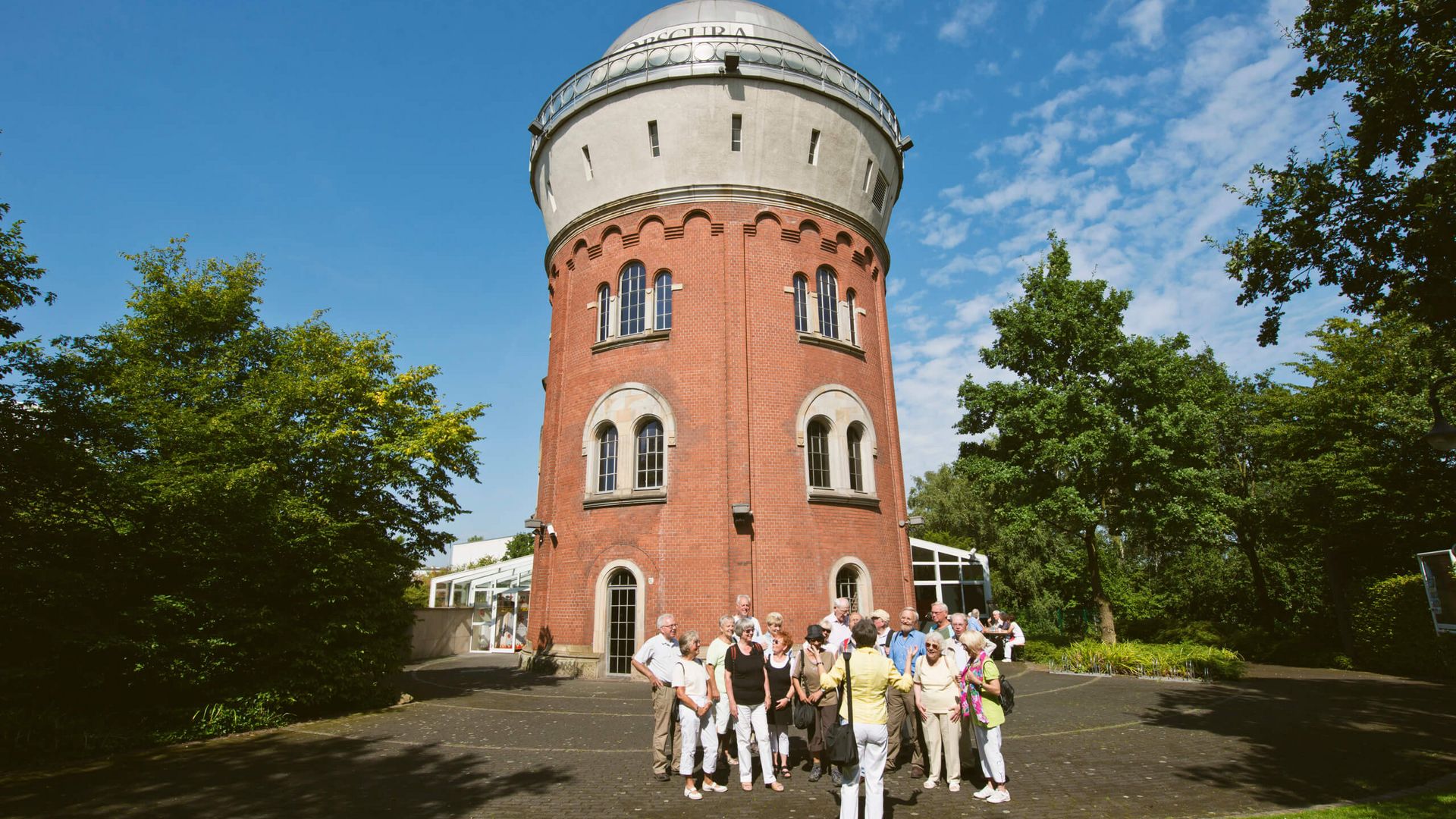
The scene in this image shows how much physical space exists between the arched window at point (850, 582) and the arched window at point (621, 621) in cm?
Answer: 493

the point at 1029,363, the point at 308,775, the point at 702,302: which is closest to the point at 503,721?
the point at 308,775

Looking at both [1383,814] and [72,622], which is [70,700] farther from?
[1383,814]

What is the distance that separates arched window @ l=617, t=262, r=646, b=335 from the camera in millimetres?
18750

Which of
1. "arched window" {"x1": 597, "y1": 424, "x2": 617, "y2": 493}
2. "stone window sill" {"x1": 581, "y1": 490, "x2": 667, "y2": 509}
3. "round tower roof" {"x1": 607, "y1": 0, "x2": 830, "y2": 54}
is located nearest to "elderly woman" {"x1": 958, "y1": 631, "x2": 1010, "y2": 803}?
"stone window sill" {"x1": 581, "y1": 490, "x2": 667, "y2": 509}

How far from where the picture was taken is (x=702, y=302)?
17922 millimetres

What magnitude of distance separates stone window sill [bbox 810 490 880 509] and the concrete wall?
56.5ft

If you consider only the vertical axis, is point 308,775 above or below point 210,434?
below

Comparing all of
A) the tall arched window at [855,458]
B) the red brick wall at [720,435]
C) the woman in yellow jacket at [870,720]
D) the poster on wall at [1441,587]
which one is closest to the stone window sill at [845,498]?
the red brick wall at [720,435]

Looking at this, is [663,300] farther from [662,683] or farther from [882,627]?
[662,683]

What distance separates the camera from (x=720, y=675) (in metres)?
7.62

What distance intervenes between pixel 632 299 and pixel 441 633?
1858 centimetres

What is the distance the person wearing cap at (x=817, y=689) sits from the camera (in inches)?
290

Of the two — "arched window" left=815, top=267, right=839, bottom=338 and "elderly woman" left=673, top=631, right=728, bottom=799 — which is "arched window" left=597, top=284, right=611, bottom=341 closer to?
"arched window" left=815, top=267, right=839, bottom=338

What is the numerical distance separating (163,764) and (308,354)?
8.88 m
